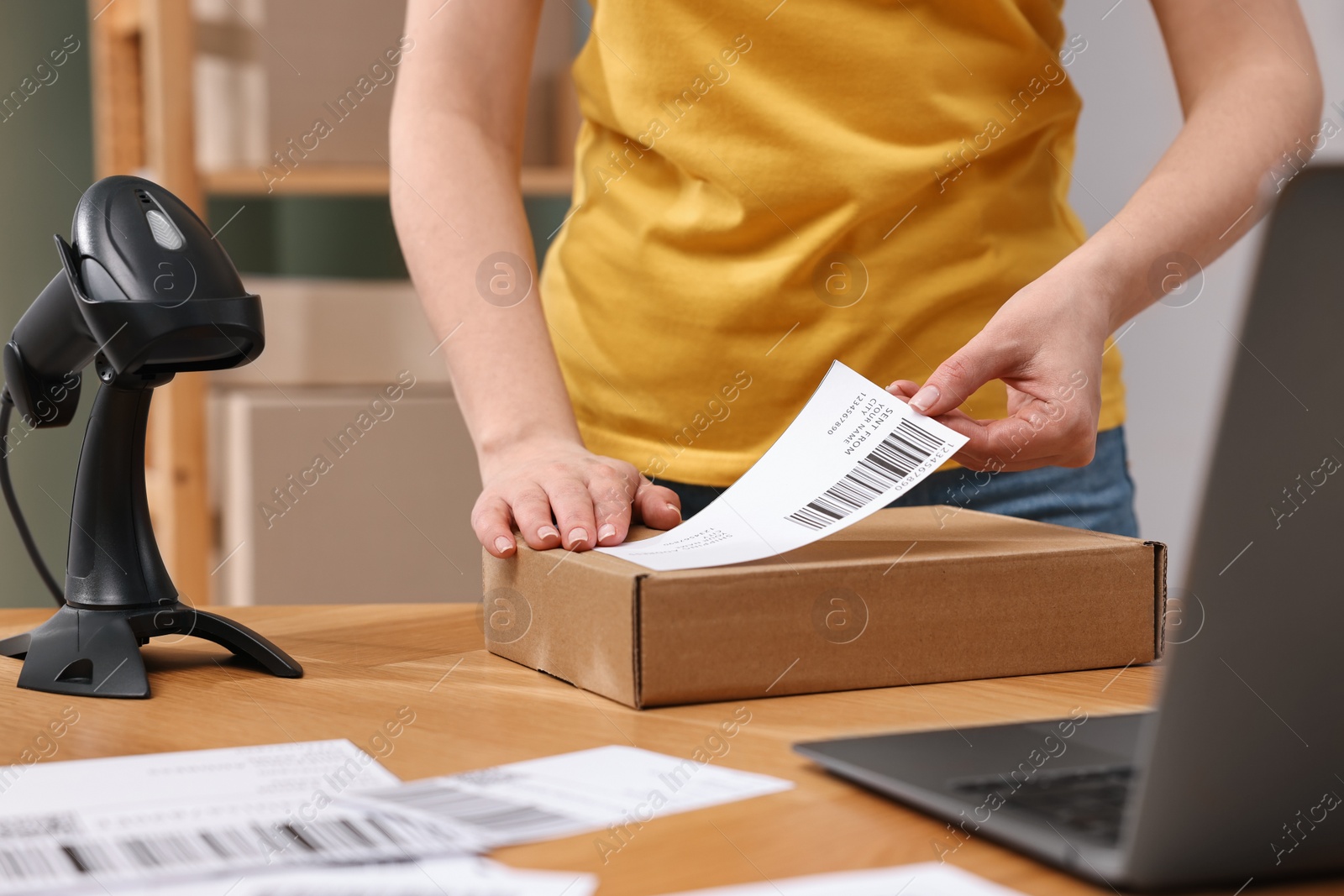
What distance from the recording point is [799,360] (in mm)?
1081

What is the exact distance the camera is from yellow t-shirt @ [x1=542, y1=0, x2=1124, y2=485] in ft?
3.48

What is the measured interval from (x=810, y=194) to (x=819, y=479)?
1.21 feet

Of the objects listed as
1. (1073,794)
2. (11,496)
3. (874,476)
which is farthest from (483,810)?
(11,496)

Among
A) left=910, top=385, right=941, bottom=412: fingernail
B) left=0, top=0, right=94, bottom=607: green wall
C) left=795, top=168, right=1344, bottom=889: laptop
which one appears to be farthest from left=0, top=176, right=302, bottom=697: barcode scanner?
left=0, top=0, right=94, bottom=607: green wall

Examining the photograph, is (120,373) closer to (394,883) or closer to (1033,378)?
(394,883)

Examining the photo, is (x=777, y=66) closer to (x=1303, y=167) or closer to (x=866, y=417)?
(x=866, y=417)

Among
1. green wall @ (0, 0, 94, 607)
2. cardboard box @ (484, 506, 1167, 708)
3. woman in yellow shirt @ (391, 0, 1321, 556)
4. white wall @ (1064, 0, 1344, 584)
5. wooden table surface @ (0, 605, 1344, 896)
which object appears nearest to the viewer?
wooden table surface @ (0, 605, 1344, 896)

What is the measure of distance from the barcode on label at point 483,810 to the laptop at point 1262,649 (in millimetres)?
145

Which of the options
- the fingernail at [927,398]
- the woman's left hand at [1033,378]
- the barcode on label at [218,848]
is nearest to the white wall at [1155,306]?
the woman's left hand at [1033,378]

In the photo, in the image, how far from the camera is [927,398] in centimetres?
78

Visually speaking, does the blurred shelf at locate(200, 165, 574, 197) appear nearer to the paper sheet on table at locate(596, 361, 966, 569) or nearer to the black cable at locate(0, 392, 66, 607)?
the black cable at locate(0, 392, 66, 607)

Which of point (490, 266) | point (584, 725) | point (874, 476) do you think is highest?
point (490, 266)

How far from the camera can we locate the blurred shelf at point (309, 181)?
222cm

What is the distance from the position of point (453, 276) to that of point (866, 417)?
0.42 metres
